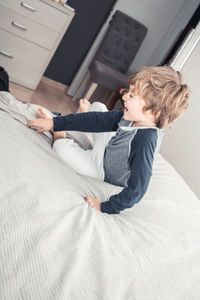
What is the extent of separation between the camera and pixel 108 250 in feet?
2.38

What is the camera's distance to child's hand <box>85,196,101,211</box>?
3.02ft

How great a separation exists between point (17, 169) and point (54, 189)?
4.9 inches

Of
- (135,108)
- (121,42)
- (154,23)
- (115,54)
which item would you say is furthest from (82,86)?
(135,108)

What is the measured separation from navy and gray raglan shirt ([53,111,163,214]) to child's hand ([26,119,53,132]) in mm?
56

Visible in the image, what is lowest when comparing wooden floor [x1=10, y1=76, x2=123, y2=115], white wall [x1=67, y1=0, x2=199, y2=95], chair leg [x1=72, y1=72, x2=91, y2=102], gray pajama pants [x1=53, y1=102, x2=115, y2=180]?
wooden floor [x1=10, y1=76, x2=123, y2=115]

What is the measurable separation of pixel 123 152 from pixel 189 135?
4.01 ft

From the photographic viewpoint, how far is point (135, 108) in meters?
1.08

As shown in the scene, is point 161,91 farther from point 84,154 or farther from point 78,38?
point 78,38

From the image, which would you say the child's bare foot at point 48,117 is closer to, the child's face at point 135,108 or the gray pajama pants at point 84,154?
the gray pajama pants at point 84,154

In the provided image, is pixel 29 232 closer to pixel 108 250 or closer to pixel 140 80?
pixel 108 250

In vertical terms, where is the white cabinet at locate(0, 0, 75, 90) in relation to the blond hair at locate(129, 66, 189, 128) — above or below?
below

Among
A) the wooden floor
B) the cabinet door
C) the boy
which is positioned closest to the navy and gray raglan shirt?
the boy

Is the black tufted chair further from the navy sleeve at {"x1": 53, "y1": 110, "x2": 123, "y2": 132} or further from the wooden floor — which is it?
the navy sleeve at {"x1": 53, "y1": 110, "x2": 123, "y2": 132}

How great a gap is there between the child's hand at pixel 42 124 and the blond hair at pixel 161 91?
0.40 metres
